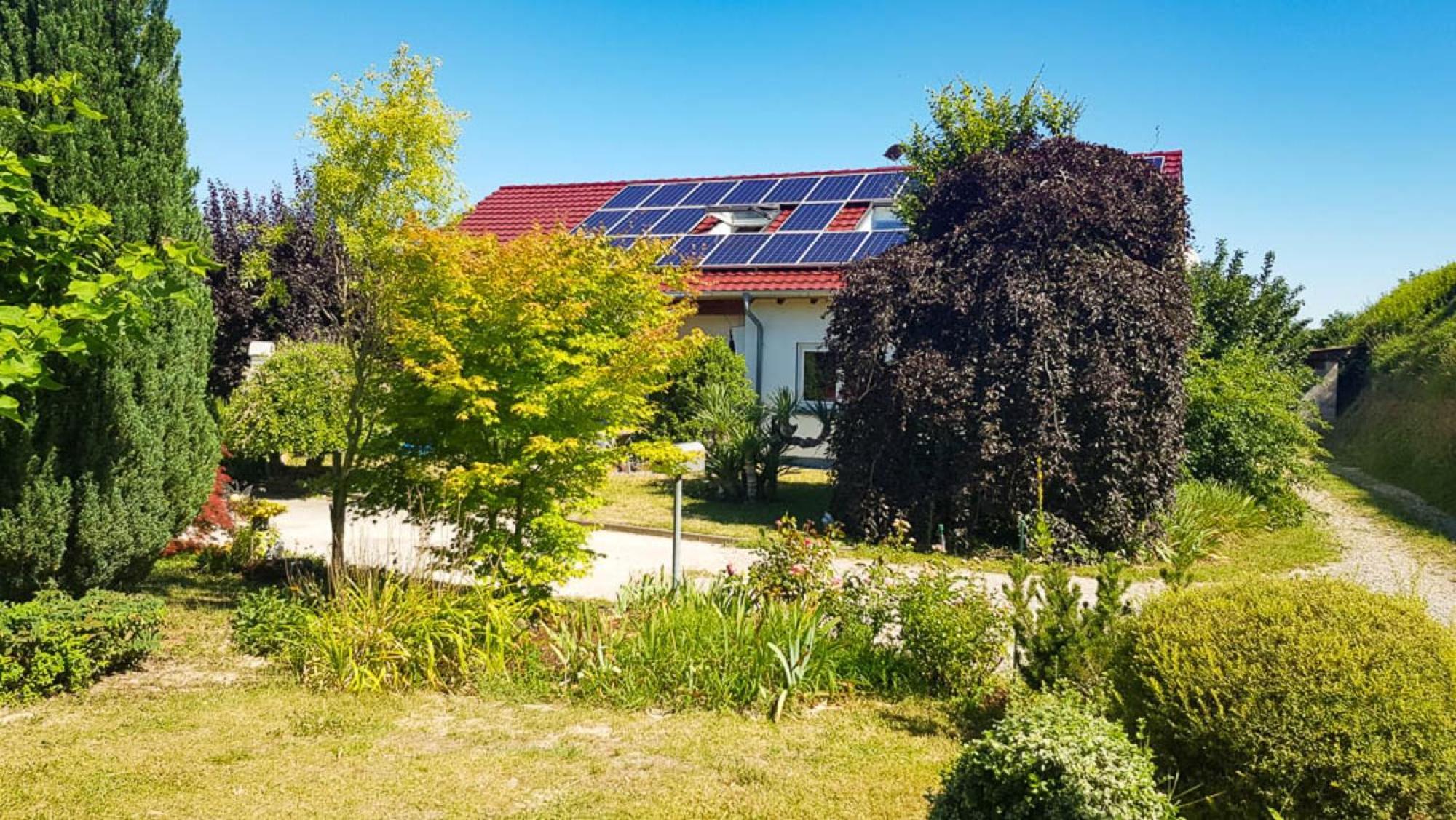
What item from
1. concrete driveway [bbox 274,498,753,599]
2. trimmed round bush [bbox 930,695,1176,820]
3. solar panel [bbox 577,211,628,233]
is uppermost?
solar panel [bbox 577,211,628,233]

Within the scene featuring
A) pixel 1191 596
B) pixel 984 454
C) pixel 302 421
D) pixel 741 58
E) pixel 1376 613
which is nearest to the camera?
pixel 1376 613

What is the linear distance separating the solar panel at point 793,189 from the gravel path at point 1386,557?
12298 millimetres

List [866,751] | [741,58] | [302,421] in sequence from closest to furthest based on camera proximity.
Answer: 1. [866,751]
2. [302,421]
3. [741,58]

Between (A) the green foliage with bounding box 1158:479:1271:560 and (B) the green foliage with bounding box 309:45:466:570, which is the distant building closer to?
(A) the green foliage with bounding box 1158:479:1271:560

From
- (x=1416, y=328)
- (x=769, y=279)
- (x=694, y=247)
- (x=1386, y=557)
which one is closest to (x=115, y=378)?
(x=1386, y=557)

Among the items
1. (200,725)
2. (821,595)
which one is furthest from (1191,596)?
(200,725)

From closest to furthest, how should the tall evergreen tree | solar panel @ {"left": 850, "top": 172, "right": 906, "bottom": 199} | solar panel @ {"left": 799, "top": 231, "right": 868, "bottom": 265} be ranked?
1. the tall evergreen tree
2. solar panel @ {"left": 799, "top": 231, "right": 868, "bottom": 265}
3. solar panel @ {"left": 850, "top": 172, "right": 906, "bottom": 199}

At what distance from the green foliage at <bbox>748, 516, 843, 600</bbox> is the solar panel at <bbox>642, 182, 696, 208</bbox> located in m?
17.5

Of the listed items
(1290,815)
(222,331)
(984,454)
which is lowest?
(1290,815)

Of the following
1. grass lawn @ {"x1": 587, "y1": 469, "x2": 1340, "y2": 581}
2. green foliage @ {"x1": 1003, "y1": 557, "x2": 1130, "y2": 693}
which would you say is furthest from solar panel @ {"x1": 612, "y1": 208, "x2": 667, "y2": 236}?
green foliage @ {"x1": 1003, "y1": 557, "x2": 1130, "y2": 693}

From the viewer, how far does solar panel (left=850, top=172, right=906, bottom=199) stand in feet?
70.4

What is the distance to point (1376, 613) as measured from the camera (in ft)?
13.4

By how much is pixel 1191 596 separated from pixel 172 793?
478cm

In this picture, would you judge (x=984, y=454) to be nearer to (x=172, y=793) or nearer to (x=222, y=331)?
(x=172, y=793)
